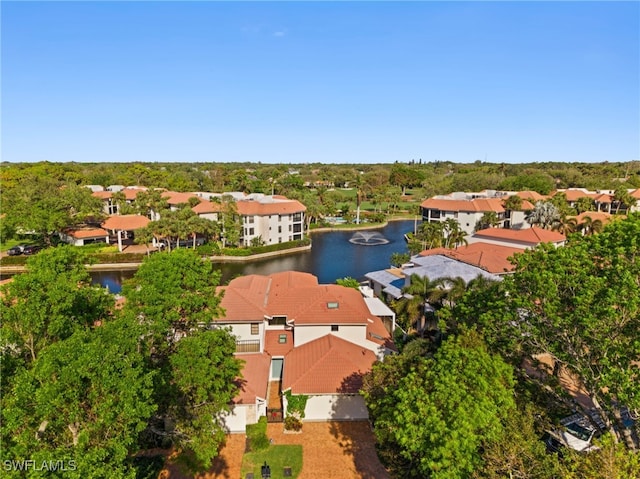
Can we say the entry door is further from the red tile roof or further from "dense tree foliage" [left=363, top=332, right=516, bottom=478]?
"dense tree foliage" [left=363, top=332, right=516, bottom=478]

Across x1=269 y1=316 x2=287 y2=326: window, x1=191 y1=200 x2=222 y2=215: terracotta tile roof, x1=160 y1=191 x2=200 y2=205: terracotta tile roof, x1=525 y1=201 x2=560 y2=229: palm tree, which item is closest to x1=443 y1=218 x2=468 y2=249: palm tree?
x1=525 y1=201 x2=560 y2=229: palm tree

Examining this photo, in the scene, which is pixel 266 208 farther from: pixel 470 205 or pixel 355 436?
pixel 355 436

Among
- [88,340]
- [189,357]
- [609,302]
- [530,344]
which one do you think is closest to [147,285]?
[189,357]

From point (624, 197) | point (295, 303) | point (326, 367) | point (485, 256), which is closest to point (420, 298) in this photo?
point (326, 367)

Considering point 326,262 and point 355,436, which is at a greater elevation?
point 326,262

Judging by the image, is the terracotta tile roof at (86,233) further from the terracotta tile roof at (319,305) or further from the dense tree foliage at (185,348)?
the dense tree foliage at (185,348)

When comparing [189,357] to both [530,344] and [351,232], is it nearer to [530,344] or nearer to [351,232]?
[530,344]
